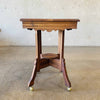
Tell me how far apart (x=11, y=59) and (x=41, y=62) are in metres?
1.07

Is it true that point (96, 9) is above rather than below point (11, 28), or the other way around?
above

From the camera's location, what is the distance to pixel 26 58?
3.11 metres

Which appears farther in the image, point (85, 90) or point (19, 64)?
point (19, 64)

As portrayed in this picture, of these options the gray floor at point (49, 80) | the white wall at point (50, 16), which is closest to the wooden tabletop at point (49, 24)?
the gray floor at point (49, 80)

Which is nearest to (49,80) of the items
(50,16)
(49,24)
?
(49,24)

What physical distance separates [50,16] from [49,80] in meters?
2.43

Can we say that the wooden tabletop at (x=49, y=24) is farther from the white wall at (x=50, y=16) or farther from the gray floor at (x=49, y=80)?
the white wall at (x=50, y=16)

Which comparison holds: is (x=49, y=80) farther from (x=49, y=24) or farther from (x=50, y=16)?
(x=50, y=16)

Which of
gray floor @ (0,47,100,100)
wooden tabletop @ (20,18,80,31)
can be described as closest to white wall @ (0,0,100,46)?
gray floor @ (0,47,100,100)

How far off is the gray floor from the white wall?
1.19 metres

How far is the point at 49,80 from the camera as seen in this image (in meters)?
2.12

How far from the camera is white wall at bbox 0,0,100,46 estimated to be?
12.9 feet

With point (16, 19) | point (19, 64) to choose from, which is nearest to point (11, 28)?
point (16, 19)

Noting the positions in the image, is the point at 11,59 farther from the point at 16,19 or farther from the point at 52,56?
the point at 16,19
